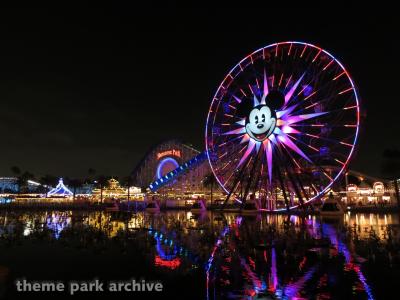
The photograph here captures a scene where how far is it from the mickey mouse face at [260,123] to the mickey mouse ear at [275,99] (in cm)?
70

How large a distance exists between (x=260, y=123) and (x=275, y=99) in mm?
3714

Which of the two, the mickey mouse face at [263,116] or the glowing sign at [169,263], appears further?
the mickey mouse face at [263,116]

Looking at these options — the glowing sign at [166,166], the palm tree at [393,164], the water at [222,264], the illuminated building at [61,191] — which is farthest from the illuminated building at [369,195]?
the illuminated building at [61,191]

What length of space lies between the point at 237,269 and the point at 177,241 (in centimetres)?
947

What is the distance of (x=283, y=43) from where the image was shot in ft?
166

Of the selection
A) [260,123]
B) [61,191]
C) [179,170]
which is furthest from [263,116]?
[61,191]

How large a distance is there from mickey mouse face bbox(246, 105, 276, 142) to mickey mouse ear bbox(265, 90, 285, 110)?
2.31 ft

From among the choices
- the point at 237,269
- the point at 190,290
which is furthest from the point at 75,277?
the point at 237,269

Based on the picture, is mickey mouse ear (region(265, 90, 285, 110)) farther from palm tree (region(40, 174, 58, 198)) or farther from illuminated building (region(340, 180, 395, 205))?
palm tree (region(40, 174, 58, 198))

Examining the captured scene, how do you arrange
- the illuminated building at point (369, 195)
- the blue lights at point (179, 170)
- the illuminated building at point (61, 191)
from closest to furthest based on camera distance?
the illuminated building at point (369, 195)
the blue lights at point (179, 170)
the illuminated building at point (61, 191)

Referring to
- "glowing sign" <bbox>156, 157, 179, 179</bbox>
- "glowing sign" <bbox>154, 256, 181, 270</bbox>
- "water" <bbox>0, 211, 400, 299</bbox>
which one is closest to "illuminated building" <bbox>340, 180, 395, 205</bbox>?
"glowing sign" <bbox>156, 157, 179, 179</bbox>

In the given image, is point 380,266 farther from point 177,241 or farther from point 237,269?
point 177,241

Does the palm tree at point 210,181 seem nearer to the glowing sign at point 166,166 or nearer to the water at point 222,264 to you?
the glowing sign at point 166,166

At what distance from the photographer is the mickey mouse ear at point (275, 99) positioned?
1934 inches
